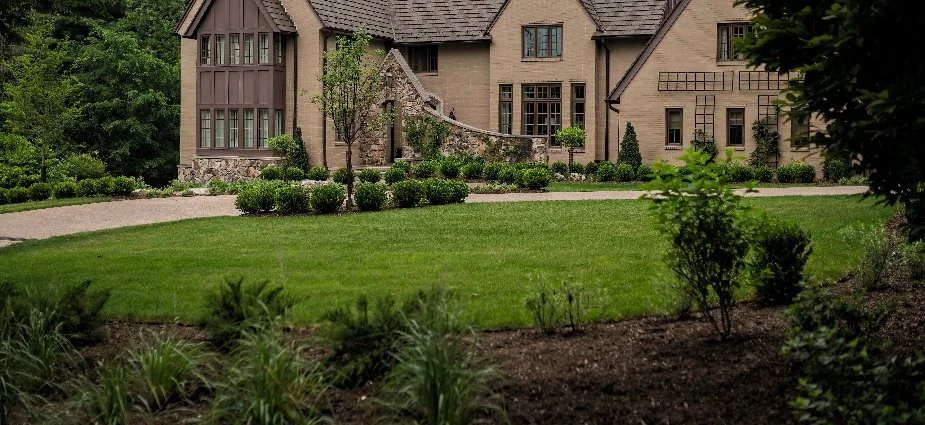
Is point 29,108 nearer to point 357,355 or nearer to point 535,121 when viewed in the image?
point 535,121

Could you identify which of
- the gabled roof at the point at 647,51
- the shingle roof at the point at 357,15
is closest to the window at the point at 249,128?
the shingle roof at the point at 357,15

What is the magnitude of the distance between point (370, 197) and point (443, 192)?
166cm

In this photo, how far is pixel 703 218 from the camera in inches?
315

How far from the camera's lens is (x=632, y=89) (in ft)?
110

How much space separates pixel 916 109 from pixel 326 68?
17709 millimetres

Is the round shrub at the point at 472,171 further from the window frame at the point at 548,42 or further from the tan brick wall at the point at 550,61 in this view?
the window frame at the point at 548,42

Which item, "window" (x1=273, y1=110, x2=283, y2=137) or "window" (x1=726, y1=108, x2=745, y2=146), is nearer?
"window" (x1=726, y1=108, x2=745, y2=146)

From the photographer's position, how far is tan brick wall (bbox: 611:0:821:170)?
1273 inches

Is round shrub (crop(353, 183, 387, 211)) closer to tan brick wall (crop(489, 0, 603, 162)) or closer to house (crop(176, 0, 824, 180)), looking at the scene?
house (crop(176, 0, 824, 180))

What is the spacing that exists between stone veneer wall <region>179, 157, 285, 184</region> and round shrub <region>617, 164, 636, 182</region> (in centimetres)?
1128

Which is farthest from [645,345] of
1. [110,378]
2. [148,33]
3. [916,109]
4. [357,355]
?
[148,33]

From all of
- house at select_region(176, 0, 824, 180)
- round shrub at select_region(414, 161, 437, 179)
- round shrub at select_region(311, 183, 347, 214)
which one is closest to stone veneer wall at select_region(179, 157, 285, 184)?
house at select_region(176, 0, 824, 180)

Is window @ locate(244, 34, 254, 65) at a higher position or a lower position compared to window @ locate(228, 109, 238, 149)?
higher

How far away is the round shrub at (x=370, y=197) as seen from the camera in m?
21.4
